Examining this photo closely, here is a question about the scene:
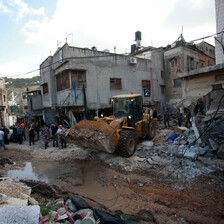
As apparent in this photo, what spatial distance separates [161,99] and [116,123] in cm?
1292

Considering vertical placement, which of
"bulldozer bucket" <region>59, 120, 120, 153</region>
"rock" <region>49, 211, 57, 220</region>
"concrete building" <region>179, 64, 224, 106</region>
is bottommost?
"rock" <region>49, 211, 57, 220</region>

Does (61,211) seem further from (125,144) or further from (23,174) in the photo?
(125,144)

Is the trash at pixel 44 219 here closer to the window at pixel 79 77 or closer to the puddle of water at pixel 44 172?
the puddle of water at pixel 44 172

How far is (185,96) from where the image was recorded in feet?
24.7

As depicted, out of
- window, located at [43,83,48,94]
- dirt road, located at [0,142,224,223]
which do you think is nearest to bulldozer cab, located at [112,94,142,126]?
dirt road, located at [0,142,224,223]

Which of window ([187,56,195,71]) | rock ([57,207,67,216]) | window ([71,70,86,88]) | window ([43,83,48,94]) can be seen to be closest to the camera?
rock ([57,207,67,216])

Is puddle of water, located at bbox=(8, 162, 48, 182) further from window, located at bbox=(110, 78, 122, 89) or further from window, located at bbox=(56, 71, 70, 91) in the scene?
window, located at bbox=(110, 78, 122, 89)

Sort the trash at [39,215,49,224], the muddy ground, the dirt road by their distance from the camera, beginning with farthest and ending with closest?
the muddy ground
the dirt road
the trash at [39,215,49,224]

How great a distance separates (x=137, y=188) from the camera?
501 centimetres

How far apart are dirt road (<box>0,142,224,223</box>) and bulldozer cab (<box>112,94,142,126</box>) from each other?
6.85ft

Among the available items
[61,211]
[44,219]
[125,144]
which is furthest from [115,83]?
[44,219]

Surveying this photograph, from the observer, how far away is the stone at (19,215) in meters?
2.56

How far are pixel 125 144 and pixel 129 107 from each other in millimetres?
2007

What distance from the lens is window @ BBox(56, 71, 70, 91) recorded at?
12945 millimetres
